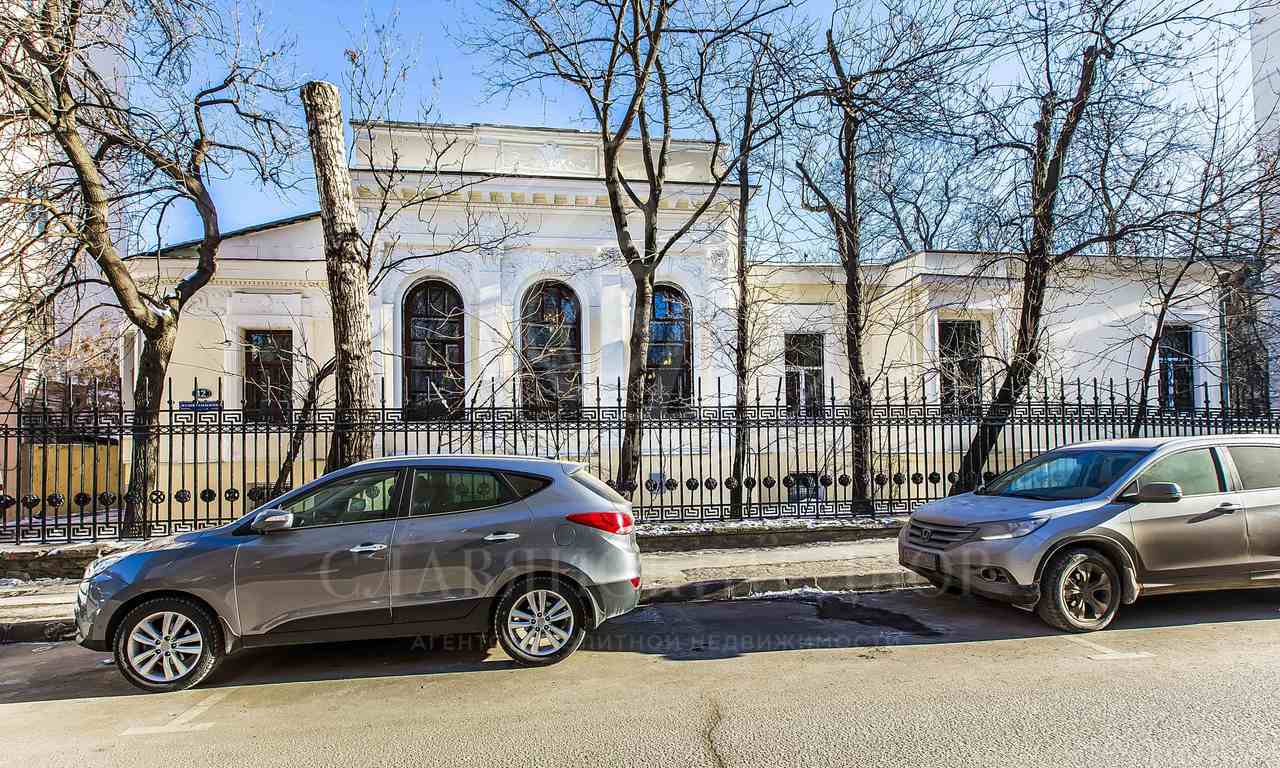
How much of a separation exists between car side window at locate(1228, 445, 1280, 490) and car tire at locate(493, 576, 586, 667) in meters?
6.33

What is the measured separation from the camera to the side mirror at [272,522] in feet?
18.1

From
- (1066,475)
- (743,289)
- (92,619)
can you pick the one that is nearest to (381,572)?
(92,619)

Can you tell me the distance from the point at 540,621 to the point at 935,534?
3.91 meters

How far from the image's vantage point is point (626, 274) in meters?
16.5

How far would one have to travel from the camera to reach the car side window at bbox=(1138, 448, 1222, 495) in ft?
22.5

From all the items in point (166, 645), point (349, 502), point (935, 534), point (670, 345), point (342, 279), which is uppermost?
point (342, 279)

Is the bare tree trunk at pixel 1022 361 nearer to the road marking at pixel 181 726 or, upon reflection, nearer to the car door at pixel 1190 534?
the car door at pixel 1190 534

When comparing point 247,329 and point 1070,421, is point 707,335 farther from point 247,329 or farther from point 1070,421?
point 247,329

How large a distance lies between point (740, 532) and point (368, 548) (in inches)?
246

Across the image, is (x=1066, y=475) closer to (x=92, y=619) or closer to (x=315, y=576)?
(x=315, y=576)

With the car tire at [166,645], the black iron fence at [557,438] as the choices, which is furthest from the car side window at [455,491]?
the black iron fence at [557,438]

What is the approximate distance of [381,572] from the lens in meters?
5.62

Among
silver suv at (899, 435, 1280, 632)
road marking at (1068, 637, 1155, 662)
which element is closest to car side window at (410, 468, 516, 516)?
silver suv at (899, 435, 1280, 632)

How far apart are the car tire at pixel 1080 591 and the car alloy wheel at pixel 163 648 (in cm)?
683
